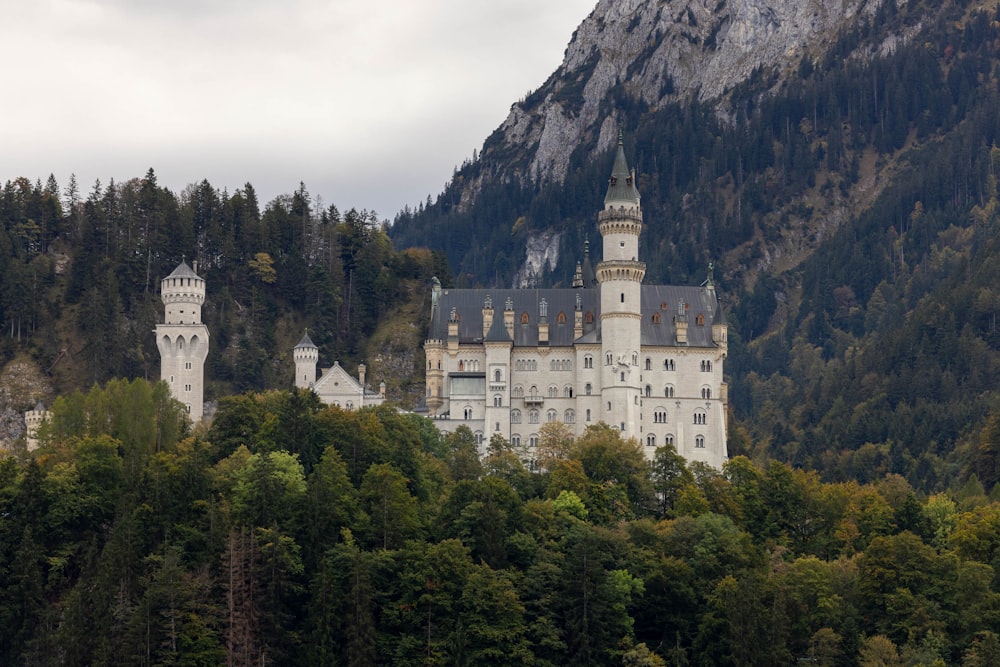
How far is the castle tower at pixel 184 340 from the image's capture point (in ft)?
378

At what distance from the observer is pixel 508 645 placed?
84750 mm

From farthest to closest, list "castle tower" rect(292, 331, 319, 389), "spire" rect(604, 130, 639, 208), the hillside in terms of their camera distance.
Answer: the hillside
"castle tower" rect(292, 331, 319, 389)
"spire" rect(604, 130, 639, 208)

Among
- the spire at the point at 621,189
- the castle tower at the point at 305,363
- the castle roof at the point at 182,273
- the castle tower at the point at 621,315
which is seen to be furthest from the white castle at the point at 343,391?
the spire at the point at 621,189

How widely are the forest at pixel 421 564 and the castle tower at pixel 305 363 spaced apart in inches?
802

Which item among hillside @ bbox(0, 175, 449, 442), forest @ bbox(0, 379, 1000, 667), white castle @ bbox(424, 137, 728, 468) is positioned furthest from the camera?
hillside @ bbox(0, 175, 449, 442)

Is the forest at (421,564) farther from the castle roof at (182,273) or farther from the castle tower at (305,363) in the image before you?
the castle tower at (305,363)

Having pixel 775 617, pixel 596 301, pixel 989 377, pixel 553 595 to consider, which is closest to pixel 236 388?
pixel 596 301

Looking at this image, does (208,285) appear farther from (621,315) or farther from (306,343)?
(621,315)

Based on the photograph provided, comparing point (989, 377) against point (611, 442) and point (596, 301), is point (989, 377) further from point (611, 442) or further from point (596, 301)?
point (611, 442)

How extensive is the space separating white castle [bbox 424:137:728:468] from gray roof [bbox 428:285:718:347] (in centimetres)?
10

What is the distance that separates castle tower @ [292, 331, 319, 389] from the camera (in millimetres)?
122000

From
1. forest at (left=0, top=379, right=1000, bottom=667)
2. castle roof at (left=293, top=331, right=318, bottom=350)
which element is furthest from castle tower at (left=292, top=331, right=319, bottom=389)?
forest at (left=0, top=379, right=1000, bottom=667)

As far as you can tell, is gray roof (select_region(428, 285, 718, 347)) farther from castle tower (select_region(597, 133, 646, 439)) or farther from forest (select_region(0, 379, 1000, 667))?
forest (select_region(0, 379, 1000, 667))

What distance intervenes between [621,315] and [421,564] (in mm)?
36021
